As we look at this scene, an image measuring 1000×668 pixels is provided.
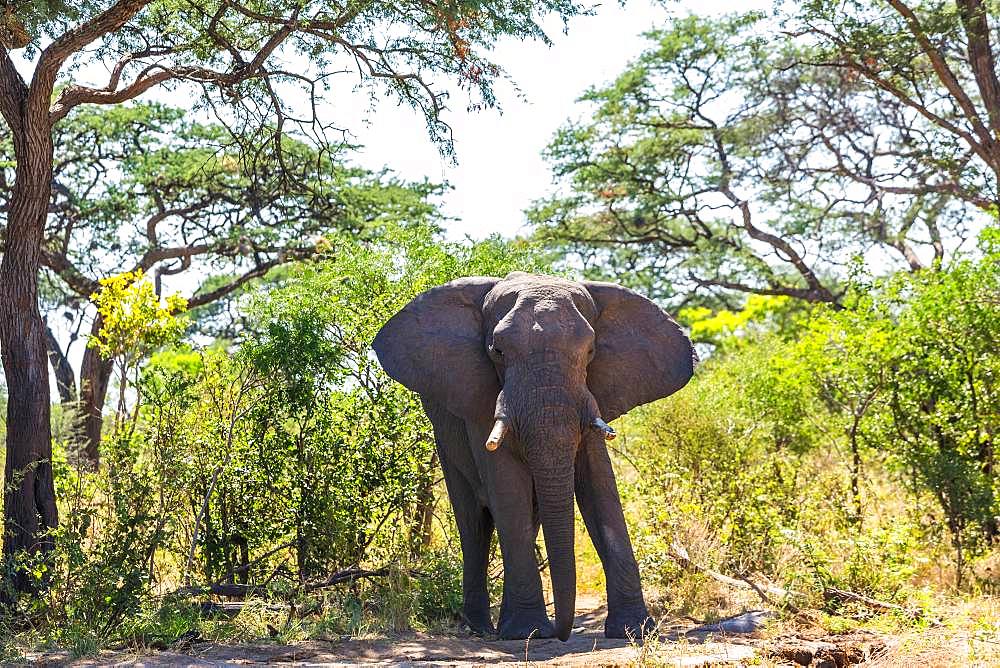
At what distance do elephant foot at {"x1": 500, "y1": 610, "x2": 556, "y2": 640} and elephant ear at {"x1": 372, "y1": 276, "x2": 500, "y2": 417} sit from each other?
1389mm

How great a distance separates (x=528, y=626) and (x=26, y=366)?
13.5 ft

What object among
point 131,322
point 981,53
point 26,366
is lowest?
point 26,366

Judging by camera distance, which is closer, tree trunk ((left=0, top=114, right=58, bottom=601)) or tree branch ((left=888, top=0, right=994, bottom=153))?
tree trunk ((left=0, top=114, right=58, bottom=601))

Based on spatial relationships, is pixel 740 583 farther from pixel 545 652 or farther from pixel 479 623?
pixel 545 652

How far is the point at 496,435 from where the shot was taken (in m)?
7.13

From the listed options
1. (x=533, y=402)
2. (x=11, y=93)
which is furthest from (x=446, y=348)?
(x=11, y=93)

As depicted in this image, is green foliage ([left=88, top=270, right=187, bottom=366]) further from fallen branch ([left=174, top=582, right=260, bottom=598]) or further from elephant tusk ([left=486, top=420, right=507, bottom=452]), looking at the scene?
elephant tusk ([left=486, top=420, right=507, bottom=452])

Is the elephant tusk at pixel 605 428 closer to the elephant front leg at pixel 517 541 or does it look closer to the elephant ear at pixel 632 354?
the elephant front leg at pixel 517 541

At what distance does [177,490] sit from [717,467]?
507 centimetres

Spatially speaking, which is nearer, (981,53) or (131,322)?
(131,322)

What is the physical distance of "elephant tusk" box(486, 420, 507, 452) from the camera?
23.0 feet

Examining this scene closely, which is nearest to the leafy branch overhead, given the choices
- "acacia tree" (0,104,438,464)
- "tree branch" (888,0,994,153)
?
"acacia tree" (0,104,438,464)

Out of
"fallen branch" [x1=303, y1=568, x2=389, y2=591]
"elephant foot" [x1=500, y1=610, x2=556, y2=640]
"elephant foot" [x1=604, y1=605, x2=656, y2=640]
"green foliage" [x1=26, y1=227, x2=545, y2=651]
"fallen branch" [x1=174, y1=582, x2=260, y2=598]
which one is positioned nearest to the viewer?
"elephant foot" [x1=604, y1=605, x2=656, y2=640]

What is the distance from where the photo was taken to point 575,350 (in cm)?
742
